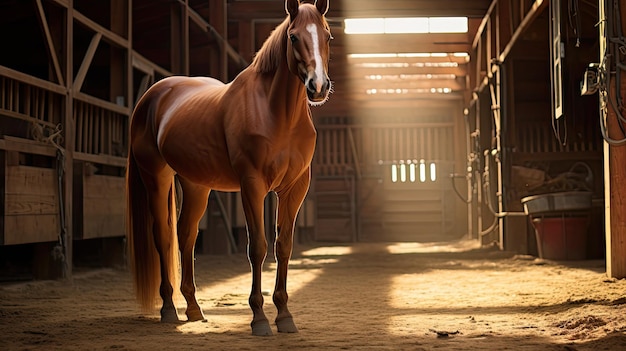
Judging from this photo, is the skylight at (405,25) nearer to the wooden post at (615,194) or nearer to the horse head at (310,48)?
the wooden post at (615,194)

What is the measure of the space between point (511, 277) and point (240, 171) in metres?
4.50

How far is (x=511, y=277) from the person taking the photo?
26.2ft

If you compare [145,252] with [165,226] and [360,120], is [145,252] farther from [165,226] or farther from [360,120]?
[360,120]

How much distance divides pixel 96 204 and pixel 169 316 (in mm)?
3976

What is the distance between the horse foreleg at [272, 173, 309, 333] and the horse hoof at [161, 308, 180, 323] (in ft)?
2.46

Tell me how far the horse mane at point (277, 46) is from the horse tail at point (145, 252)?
1168mm

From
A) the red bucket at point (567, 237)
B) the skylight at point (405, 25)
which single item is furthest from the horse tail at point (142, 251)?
the skylight at point (405, 25)

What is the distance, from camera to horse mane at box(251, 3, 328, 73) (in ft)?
13.5

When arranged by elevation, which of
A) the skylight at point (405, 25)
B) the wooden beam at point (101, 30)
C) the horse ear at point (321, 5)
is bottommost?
the horse ear at point (321, 5)

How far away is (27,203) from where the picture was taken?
22.7ft

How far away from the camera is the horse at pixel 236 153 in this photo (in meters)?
4.18

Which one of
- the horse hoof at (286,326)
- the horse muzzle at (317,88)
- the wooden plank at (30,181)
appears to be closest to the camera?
the horse muzzle at (317,88)

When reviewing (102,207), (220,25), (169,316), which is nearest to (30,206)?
(102,207)

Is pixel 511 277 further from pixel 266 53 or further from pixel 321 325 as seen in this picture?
pixel 266 53
